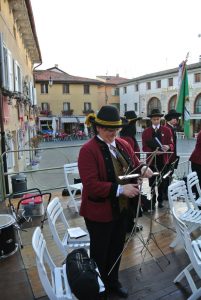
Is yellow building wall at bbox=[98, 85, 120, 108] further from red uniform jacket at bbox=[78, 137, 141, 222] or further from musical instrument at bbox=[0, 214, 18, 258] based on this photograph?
red uniform jacket at bbox=[78, 137, 141, 222]

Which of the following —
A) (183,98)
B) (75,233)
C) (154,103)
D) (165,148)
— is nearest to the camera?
(75,233)

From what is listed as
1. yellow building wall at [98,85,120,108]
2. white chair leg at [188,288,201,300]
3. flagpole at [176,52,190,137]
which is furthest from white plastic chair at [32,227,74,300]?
yellow building wall at [98,85,120,108]

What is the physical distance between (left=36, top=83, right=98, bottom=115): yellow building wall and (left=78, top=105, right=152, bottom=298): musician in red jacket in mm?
36027

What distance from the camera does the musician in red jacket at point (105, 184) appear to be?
82.7 inches

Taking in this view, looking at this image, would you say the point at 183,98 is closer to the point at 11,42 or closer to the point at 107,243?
Answer: the point at 107,243

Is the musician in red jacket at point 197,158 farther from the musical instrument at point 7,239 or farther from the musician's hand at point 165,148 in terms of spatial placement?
the musical instrument at point 7,239

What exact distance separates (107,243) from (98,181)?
0.59 m

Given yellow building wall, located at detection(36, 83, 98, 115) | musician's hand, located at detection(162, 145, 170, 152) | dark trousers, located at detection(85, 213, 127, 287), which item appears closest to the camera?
dark trousers, located at detection(85, 213, 127, 287)

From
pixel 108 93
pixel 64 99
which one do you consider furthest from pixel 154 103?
pixel 64 99

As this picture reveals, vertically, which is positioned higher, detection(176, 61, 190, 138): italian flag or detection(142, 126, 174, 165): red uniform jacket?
detection(176, 61, 190, 138): italian flag

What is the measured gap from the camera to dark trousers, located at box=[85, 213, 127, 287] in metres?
2.26

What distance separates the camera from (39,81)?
3603 centimetres

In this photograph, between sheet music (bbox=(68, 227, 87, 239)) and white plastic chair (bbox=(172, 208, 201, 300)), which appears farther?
sheet music (bbox=(68, 227, 87, 239))

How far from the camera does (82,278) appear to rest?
6.09 ft
